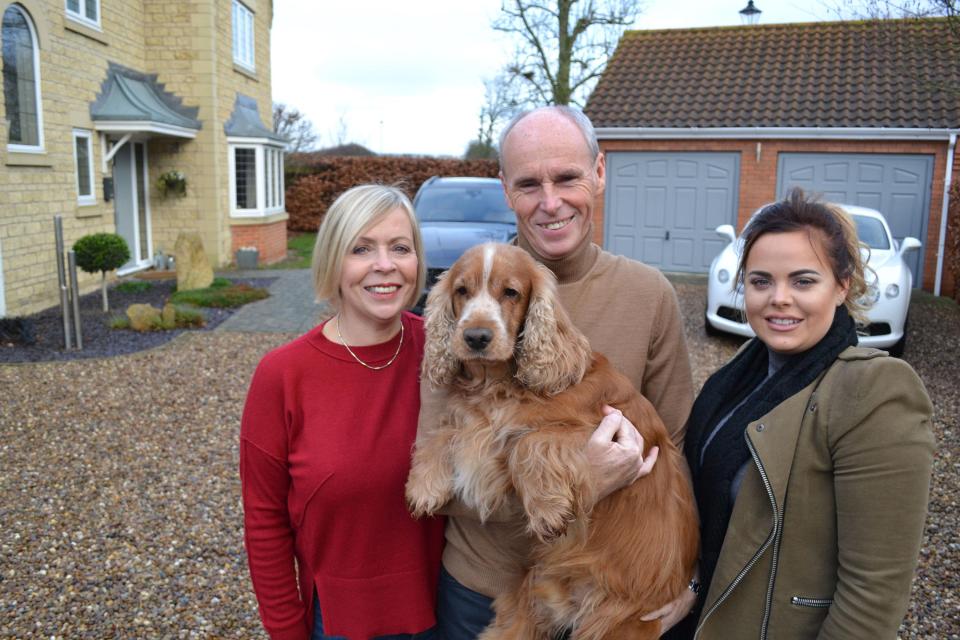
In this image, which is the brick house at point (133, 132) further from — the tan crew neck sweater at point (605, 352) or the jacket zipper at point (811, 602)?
the jacket zipper at point (811, 602)

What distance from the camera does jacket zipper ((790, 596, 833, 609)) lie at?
6.35 feet

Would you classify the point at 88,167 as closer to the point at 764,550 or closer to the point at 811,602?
the point at 764,550

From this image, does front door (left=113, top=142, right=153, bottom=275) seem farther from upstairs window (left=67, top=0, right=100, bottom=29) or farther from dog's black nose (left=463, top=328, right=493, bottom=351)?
dog's black nose (left=463, top=328, right=493, bottom=351)

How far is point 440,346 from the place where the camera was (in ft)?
8.27

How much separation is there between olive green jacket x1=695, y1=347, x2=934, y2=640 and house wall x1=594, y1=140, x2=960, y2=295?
52.4 ft

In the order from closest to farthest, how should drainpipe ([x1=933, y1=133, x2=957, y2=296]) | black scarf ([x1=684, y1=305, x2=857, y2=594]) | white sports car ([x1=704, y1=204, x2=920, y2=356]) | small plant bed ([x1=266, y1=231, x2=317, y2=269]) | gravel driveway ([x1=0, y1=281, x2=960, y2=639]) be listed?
black scarf ([x1=684, y1=305, x2=857, y2=594]) < gravel driveway ([x1=0, y1=281, x2=960, y2=639]) < white sports car ([x1=704, y1=204, x2=920, y2=356]) < drainpipe ([x1=933, y1=133, x2=957, y2=296]) < small plant bed ([x1=266, y1=231, x2=317, y2=269])

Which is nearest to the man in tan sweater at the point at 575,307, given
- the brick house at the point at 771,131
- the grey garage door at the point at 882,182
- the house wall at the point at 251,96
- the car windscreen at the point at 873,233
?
the car windscreen at the point at 873,233

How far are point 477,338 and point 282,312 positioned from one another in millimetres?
11598

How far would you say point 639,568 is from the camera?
2283 millimetres

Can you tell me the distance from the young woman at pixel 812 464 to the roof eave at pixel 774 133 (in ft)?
51.3

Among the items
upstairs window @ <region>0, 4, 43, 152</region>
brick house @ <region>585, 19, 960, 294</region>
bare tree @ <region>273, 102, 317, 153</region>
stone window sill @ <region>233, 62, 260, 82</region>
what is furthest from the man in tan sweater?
bare tree @ <region>273, 102, 317, 153</region>

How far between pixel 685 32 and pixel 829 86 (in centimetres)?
462

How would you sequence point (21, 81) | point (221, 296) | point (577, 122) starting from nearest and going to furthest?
point (577, 122)
point (21, 81)
point (221, 296)

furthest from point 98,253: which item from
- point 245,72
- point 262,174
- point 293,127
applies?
point 293,127
